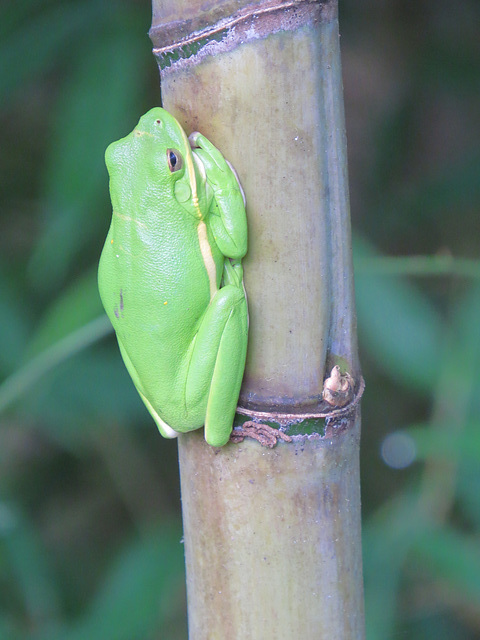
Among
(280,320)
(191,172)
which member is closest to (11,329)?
(191,172)

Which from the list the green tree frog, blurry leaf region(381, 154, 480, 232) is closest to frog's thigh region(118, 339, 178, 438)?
the green tree frog

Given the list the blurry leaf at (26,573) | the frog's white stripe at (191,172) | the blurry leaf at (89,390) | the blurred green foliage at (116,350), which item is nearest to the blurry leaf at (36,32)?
the blurred green foliage at (116,350)

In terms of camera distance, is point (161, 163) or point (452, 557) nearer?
point (161, 163)

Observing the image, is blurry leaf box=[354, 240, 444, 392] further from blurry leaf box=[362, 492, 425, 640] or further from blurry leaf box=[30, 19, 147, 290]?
blurry leaf box=[30, 19, 147, 290]

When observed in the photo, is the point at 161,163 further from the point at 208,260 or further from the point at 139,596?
the point at 139,596

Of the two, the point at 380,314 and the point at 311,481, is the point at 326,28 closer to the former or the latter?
the point at 311,481

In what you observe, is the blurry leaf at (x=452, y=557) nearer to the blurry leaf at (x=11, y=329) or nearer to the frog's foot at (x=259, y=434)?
the frog's foot at (x=259, y=434)
